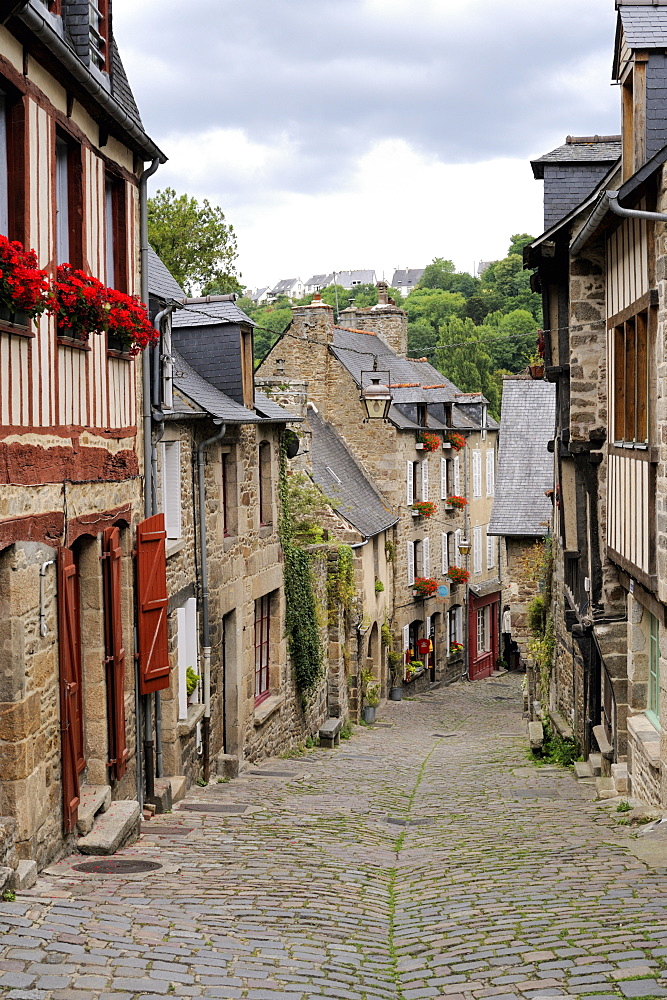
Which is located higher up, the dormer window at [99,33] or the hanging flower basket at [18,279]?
the dormer window at [99,33]

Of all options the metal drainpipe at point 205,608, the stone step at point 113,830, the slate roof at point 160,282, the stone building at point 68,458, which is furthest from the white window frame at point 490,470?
the stone step at point 113,830

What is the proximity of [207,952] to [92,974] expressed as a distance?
0.77 meters

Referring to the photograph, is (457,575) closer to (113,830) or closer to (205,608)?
(205,608)

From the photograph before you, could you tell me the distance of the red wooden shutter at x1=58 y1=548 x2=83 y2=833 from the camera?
6871 millimetres

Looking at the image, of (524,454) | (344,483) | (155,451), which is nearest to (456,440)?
(524,454)

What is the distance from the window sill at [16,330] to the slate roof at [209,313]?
6.54m

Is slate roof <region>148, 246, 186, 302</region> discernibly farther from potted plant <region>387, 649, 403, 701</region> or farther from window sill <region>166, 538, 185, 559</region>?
potted plant <region>387, 649, 403, 701</region>

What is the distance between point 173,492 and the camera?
34.4 ft

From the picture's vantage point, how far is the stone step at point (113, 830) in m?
7.24

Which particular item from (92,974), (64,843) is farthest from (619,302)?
(92,974)

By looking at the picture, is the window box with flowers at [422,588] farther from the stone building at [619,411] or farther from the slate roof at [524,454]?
the stone building at [619,411]

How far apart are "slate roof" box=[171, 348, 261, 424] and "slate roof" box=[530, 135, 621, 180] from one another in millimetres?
4349

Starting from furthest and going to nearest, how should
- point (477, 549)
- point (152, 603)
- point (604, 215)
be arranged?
point (477, 549), point (152, 603), point (604, 215)

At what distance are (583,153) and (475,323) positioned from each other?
60.7m
